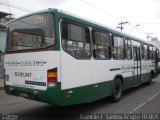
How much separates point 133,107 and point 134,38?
4435 millimetres

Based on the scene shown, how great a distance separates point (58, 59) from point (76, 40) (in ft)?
3.34

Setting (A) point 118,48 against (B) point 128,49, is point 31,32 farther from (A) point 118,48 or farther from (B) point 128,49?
(B) point 128,49

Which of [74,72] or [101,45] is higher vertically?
[101,45]

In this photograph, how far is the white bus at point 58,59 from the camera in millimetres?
5961

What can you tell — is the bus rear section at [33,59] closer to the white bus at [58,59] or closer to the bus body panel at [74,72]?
the white bus at [58,59]

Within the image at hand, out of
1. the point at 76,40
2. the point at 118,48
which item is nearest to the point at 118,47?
the point at 118,48

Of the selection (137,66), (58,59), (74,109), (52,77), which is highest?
(58,59)

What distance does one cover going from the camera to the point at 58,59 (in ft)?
19.5

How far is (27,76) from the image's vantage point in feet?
21.3

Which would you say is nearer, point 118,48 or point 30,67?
point 30,67

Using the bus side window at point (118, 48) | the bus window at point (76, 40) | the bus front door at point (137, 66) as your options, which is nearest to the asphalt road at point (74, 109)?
the bus side window at point (118, 48)

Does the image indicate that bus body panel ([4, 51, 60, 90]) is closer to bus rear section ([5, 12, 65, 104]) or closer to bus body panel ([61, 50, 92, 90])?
bus rear section ([5, 12, 65, 104])

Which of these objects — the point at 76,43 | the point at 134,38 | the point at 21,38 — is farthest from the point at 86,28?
the point at 134,38

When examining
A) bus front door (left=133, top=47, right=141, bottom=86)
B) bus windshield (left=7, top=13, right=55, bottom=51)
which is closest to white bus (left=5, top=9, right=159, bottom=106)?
bus windshield (left=7, top=13, right=55, bottom=51)
